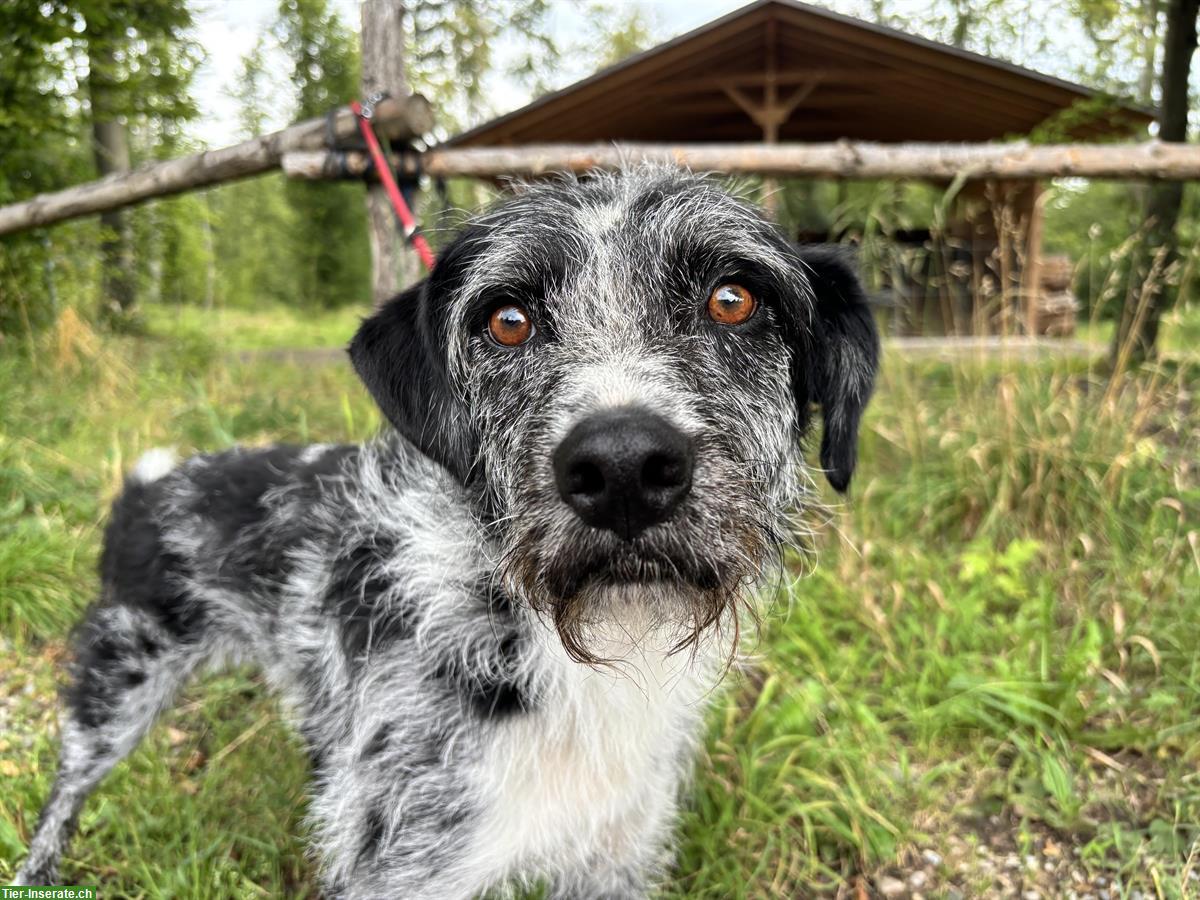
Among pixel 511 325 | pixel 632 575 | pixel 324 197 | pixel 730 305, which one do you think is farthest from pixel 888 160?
pixel 324 197

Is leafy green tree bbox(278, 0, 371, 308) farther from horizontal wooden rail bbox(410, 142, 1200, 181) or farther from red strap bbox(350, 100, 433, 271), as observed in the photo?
red strap bbox(350, 100, 433, 271)

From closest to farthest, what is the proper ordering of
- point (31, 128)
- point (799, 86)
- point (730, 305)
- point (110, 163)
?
point (730, 305) < point (31, 128) < point (110, 163) < point (799, 86)

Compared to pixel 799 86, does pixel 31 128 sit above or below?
below

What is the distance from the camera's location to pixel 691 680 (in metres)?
2.02

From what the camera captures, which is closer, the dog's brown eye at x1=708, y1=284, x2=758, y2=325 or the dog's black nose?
the dog's black nose

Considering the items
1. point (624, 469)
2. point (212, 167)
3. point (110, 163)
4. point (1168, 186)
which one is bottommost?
point (624, 469)

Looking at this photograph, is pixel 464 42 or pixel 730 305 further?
pixel 464 42

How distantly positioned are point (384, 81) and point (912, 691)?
4347 millimetres

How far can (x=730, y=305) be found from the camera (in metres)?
1.80

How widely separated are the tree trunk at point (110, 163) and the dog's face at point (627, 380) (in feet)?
22.4

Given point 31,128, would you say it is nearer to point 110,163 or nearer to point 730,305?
point 110,163

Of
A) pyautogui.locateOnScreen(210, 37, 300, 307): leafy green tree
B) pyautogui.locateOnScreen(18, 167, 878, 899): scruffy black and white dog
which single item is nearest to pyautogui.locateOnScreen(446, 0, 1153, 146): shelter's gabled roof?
pyautogui.locateOnScreen(18, 167, 878, 899): scruffy black and white dog

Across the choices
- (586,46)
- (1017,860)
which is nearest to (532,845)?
(1017,860)

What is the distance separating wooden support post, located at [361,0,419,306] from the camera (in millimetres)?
4617
